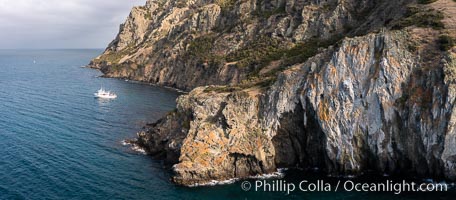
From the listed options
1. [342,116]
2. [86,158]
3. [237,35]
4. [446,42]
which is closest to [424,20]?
[446,42]

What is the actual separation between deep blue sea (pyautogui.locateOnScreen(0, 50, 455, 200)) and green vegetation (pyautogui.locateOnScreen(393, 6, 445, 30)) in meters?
25.0

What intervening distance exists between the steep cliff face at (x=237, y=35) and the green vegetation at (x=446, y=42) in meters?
28.8

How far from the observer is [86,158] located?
63.8 metres

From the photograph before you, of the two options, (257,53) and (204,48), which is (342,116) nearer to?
(257,53)

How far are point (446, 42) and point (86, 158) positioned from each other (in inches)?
2153

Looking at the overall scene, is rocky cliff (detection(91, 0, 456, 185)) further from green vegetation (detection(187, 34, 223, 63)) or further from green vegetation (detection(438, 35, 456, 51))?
green vegetation (detection(187, 34, 223, 63))

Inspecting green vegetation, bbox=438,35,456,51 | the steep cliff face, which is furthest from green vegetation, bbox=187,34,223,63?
green vegetation, bbox=438,35,456,51

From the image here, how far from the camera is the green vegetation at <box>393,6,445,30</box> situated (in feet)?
197

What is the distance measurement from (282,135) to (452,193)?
2277 centimetres

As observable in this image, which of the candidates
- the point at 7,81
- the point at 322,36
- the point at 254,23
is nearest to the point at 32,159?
the point at 322,36

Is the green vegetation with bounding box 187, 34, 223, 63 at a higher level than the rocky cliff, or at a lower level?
higher

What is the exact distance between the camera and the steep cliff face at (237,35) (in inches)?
4333

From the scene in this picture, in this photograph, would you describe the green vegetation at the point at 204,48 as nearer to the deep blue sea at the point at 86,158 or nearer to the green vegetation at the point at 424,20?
the deep blue sea at the point at 86,158

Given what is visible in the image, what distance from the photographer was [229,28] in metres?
147
